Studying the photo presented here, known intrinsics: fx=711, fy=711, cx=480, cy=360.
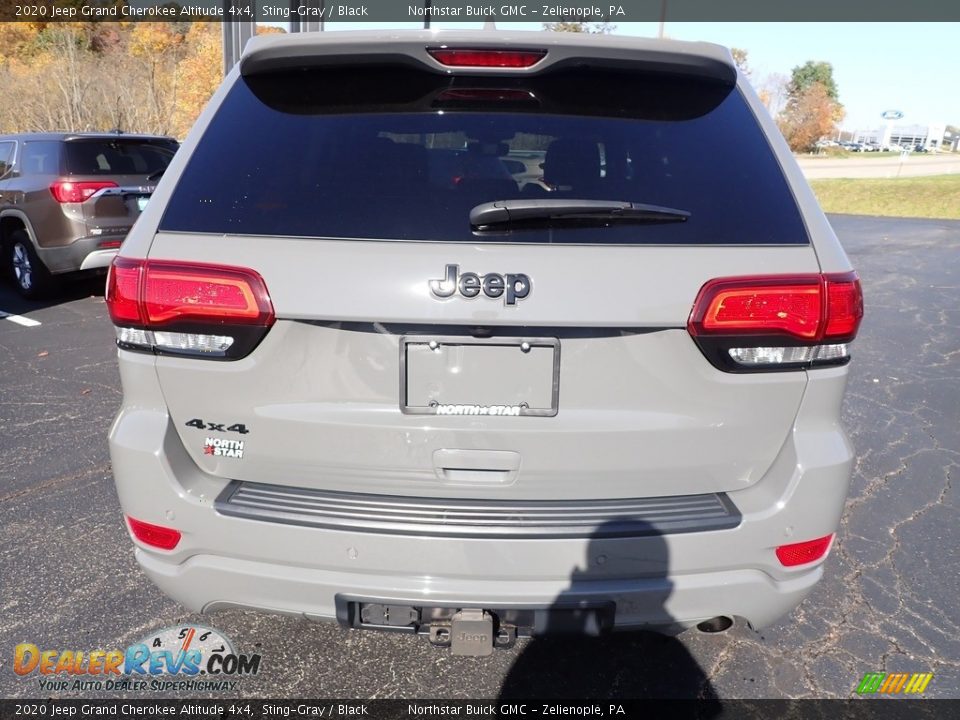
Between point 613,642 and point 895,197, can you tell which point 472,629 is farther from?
point 895,197

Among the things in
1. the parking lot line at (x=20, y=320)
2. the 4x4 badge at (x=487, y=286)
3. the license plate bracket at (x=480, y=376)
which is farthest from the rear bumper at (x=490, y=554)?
the parking lot line at (x=20, y=320)

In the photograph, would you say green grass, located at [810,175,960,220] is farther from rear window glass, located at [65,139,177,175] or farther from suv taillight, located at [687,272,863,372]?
suv taillight, located at [687,272,863,372]

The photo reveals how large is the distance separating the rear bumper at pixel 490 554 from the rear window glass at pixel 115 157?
6958 millimetres

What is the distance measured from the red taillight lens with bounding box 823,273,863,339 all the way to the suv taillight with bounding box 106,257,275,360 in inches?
55.7

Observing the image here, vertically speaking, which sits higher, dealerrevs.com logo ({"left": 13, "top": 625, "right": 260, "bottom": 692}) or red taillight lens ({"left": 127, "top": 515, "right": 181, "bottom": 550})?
red taillight lens ({"left": 127, "top": 515, "right": 181, "bottom": 550})

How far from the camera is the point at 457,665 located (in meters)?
2.51

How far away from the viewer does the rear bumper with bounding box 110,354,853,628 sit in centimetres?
180

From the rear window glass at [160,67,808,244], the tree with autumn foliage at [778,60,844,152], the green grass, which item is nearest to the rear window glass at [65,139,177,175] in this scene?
the rear window glass at [160,67,808,244]

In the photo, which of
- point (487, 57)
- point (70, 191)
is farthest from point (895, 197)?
point (487, 57)

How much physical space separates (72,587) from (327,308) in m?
2.00

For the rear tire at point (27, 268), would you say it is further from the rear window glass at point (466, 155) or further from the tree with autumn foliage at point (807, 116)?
the tree with autumn foliage at point (807, 116)

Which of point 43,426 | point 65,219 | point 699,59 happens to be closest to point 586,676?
point 699,59

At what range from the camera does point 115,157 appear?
7930mm

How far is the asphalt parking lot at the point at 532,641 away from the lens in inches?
96.3
